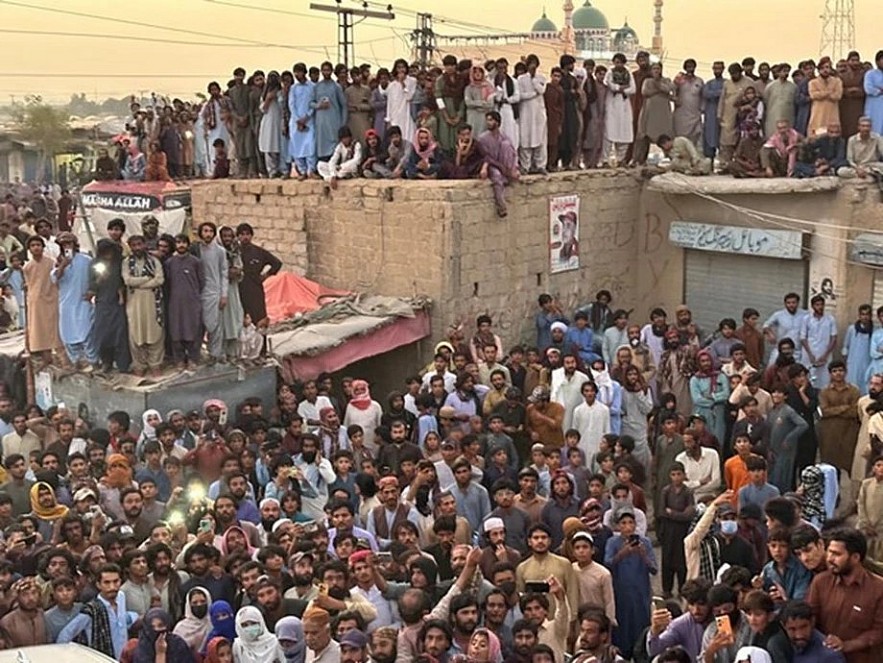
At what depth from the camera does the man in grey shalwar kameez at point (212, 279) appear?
32.1ft

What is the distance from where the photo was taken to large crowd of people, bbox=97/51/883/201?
39.2ft

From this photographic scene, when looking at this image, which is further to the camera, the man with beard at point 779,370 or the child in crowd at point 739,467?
the man with beard at point 779,370

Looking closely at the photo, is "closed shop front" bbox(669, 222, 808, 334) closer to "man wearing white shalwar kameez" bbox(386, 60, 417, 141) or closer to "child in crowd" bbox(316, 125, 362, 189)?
"man wearing white shalwar kameez" bbox(386, 60, 417, 141)

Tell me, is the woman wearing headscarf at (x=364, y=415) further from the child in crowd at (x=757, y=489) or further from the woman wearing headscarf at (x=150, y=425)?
the child in crowd at (x=757, y=489)

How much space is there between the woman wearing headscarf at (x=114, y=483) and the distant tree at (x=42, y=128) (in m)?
29.5

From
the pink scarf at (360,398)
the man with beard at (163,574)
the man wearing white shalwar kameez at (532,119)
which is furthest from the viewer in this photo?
the man wearing white shalwar kameez at (532,119)

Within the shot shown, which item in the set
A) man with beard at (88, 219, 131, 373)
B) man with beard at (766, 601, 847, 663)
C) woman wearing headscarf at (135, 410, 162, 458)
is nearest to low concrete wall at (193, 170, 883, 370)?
man with beard at (88, 219, 131, 373)

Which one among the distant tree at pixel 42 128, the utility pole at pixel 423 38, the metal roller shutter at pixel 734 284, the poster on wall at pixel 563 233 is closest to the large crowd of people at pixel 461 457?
the metal roller shutter at pixel 734 284

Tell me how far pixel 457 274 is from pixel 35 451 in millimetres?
4630

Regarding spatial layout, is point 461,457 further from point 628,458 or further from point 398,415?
point 398,415

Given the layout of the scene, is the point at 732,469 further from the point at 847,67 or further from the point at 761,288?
the point at 847,67

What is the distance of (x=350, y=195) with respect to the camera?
12625mm

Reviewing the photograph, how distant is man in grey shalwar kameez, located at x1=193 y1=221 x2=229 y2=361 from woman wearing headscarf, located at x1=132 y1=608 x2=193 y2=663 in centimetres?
451

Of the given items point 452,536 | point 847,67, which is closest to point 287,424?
point 452,536
